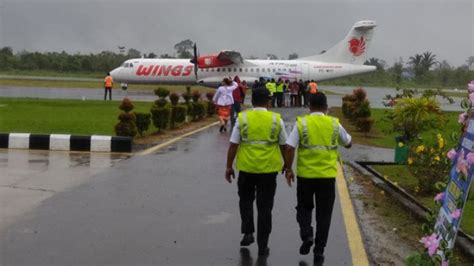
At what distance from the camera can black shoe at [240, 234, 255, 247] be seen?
6441mm

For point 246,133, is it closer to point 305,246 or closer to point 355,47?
point 305,246

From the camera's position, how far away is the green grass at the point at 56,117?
17.6m

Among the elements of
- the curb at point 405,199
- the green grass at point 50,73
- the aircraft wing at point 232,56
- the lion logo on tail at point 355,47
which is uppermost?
the lion logo on tail at point 355,47

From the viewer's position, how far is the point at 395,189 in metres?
9.60

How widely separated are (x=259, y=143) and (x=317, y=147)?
22.8 inches

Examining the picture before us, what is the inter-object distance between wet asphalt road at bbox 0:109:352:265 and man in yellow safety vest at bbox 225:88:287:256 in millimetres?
342

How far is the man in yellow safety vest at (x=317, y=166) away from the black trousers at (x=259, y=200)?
0.96 feet

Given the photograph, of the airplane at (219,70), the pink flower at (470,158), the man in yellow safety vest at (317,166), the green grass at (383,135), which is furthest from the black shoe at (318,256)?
the airplane at (219,70)

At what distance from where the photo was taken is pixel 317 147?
606cm

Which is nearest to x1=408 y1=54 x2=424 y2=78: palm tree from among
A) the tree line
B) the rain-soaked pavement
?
the tree line

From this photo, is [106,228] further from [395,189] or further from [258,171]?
[395,189]

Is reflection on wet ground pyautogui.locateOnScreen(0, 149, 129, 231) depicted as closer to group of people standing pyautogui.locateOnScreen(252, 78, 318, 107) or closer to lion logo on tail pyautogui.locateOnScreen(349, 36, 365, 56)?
group of people standing pyautogui.locateOnScreen(252, 78, 318, 107)

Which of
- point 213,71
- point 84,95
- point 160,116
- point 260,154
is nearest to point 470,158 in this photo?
point 260,154

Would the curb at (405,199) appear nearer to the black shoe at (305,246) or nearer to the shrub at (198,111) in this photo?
the black shoe at (305,246)
